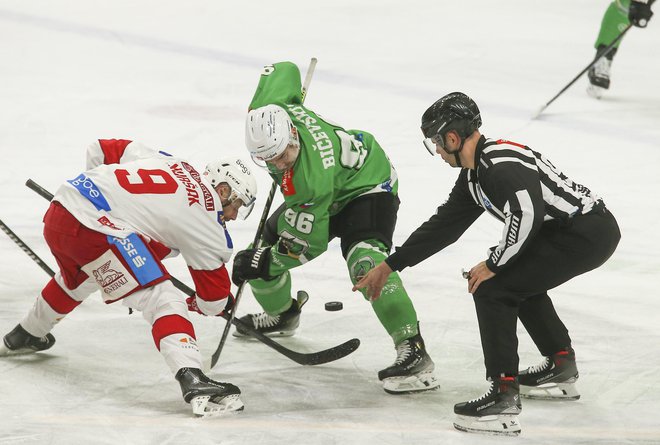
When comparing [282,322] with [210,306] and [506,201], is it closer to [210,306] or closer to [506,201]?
[210,306]

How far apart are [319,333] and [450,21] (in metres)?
5.33

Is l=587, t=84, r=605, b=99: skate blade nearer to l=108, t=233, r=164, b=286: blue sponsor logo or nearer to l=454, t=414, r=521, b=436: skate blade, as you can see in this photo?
l=454, t=414, r=521, b=436: skate blade

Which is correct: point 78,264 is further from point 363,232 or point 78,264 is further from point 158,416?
point 363,232

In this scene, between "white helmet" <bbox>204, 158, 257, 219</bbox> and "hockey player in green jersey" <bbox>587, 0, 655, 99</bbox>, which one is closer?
"white helmet" <bbox>204, 158, 257, 219</bbox>

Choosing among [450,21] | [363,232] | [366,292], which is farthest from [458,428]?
[450,21]

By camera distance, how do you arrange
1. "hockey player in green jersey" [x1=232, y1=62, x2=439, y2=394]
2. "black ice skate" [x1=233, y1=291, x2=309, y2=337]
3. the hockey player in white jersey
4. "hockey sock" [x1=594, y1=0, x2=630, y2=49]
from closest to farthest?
the hockey player in white jersey < "hockey player in green jersey" [x1=232, y1=62, x2=439, y2=394] < "black ice skate" [x1=233, y1=291, x2=309, y2=337] < "hockey sock" [x1=594, y1=0, x2=630, y2=49]

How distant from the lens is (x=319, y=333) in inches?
171

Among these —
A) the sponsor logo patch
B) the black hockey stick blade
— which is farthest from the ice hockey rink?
the sponsor logo patch

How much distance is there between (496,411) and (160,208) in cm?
121

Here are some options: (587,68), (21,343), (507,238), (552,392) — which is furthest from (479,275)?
(587,68)

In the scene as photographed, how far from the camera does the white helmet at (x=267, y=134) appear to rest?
12.0 feet

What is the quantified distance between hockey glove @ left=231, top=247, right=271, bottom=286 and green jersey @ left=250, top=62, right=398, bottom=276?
35mm

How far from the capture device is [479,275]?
3.35m

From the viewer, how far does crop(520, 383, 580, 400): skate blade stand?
12.2 ft
